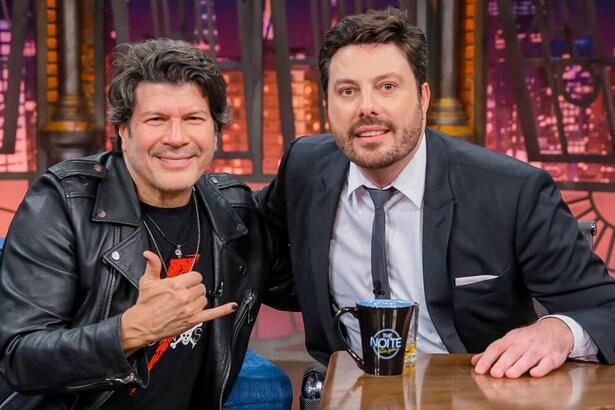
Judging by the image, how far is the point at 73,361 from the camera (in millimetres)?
1785

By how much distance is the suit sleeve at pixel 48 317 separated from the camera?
5.83 feet

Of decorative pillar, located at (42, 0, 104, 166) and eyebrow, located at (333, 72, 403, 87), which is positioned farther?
decorative pillar, located at (42, 0, 104, 166)

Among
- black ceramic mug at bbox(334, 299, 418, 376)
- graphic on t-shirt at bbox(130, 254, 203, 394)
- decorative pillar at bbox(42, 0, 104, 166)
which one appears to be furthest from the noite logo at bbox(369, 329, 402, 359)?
decorative pillar at bbox(42, 0, 104, 166)

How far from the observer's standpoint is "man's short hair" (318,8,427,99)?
6.83ft

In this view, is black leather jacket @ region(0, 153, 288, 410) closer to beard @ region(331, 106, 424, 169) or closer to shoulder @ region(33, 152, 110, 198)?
shoulder @ region(33, 152, 110, 198)

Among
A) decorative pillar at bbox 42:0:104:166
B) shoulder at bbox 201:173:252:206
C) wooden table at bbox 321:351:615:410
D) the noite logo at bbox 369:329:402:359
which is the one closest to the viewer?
wooden table at bbox 321:351:615:410

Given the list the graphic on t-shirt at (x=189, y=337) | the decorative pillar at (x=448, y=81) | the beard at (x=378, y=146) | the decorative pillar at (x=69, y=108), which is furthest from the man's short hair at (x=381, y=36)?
the decorative pillar at (x=69, y=108)

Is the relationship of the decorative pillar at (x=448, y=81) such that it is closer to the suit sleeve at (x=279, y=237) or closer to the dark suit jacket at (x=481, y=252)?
the suit sleeve at (x=279, y=237)

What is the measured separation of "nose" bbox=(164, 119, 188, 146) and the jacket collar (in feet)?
0.45

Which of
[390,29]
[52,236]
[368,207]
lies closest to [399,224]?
[368,207]

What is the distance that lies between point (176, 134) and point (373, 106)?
1.39ft

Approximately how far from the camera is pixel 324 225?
2.13 metres

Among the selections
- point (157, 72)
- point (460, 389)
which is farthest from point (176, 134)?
point (460, 389)

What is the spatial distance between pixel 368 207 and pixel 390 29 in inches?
15.6
